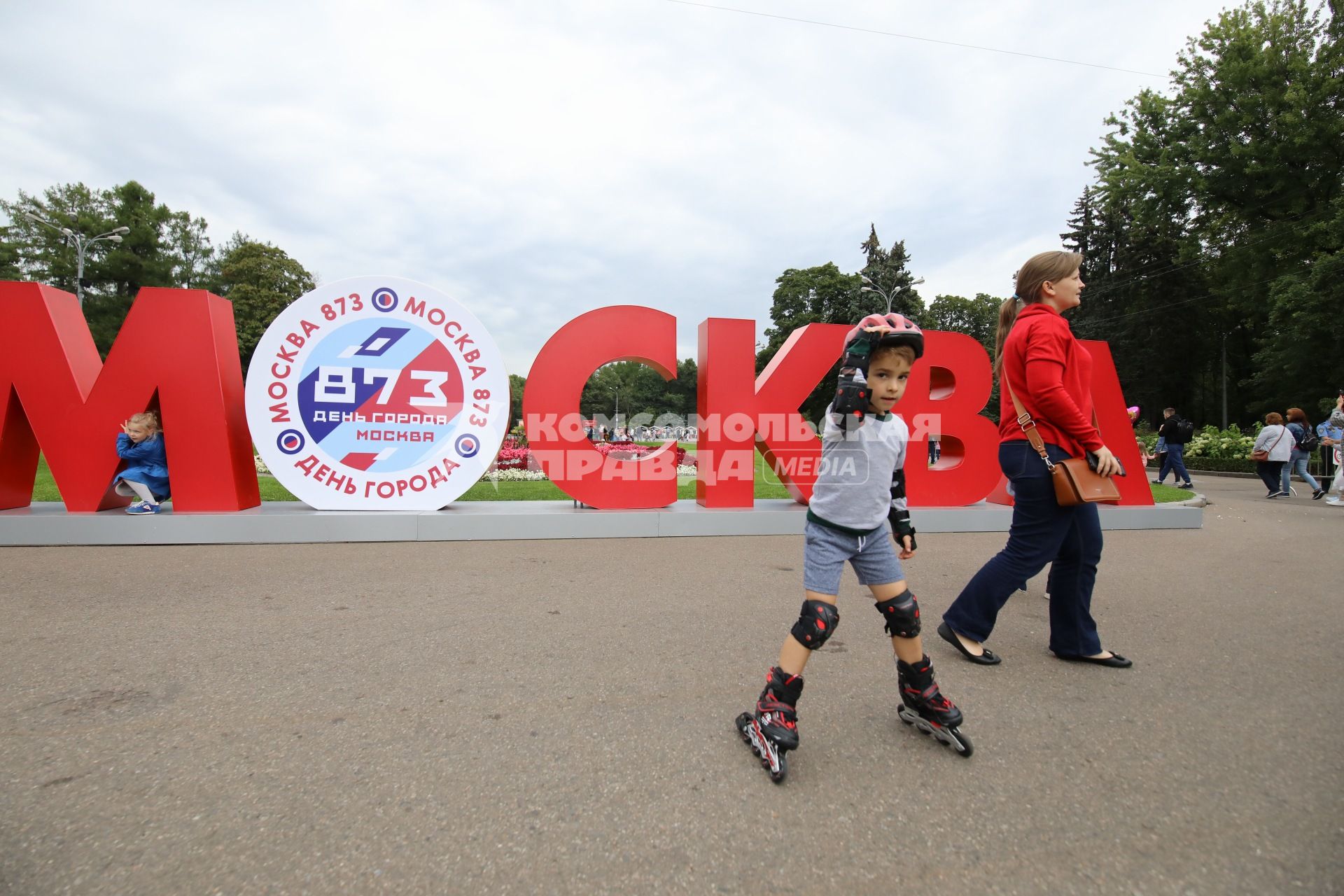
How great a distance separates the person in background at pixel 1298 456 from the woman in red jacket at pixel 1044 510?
12.5m

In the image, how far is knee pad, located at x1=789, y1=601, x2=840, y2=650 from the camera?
2.44 meters

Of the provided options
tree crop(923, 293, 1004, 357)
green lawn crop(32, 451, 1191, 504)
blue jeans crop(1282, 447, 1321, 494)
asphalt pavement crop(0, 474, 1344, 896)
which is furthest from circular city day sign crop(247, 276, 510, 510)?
tree crop(923, 293, 1004, 357)

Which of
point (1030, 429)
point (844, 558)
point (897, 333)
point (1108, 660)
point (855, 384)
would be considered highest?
point (897, 333)

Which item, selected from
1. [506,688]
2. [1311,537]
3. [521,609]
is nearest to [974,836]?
[506,688]

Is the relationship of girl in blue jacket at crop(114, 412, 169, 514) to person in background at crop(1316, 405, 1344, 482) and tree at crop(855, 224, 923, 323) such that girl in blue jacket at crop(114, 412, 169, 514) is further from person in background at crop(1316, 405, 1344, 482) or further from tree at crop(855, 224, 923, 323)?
tree at crop(855, 224, 923, 323)

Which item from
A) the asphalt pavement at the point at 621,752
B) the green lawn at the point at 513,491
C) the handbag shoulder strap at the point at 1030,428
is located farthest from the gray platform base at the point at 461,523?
the handbag shoulder strap at the point at 1030,428

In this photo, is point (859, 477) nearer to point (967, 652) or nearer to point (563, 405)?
point (967, 652)

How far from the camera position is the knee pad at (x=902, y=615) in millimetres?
2551

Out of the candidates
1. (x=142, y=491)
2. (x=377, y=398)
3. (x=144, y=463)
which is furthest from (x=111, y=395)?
(x=377, y=398)

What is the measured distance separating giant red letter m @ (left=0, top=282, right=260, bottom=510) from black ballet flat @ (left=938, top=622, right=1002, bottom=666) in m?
7.48

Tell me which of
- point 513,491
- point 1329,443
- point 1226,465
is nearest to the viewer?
point 513,491

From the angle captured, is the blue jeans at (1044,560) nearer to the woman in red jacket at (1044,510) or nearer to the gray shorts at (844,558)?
the woman in red jacket at (1044,510)

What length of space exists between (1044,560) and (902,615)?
1.40 meters

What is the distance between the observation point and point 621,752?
8.15 ft
